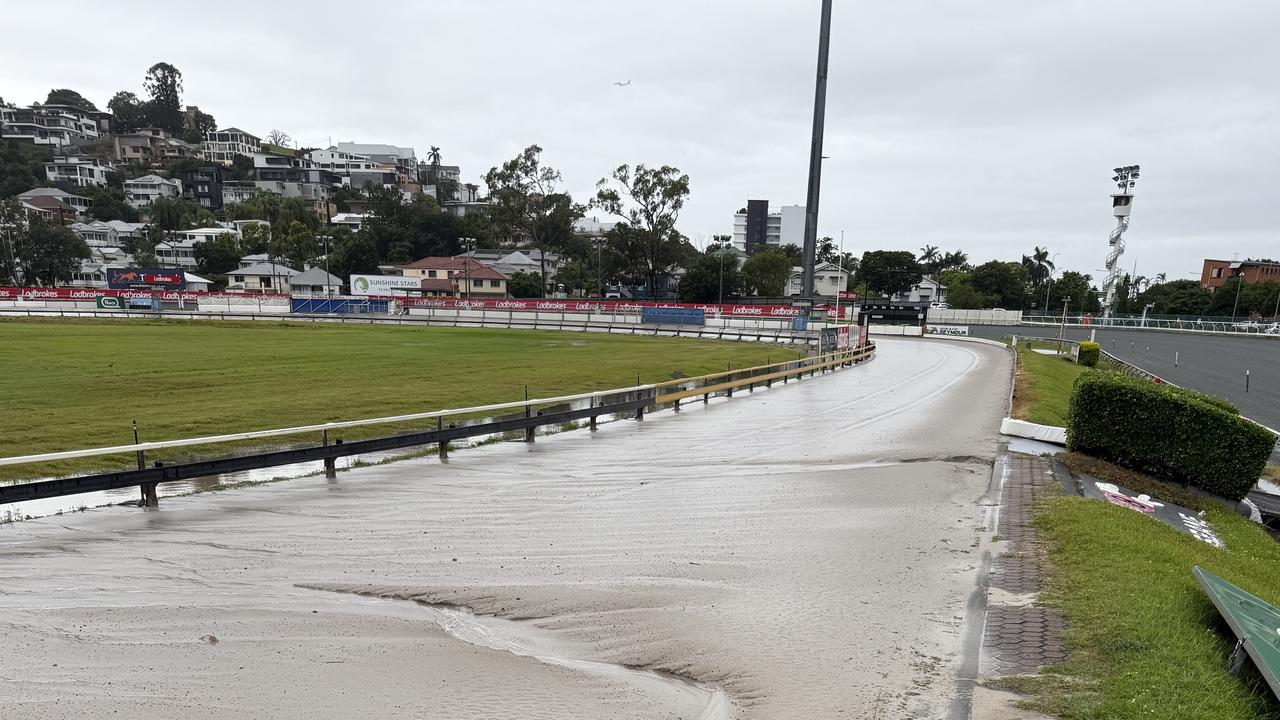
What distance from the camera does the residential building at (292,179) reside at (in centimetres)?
15638

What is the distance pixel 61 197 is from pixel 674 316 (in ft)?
459

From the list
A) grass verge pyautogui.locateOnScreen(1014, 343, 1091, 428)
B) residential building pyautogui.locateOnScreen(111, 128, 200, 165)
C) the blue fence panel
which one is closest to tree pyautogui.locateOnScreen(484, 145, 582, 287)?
the blue fence panel

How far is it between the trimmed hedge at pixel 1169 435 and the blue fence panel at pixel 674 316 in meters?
41.4

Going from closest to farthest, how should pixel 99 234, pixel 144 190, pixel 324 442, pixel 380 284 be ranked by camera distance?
pixel 324 442 → pixel 380 284 → pixel 99 234 → pixel 144 190

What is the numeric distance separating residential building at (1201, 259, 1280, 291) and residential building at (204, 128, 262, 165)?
22906 cm

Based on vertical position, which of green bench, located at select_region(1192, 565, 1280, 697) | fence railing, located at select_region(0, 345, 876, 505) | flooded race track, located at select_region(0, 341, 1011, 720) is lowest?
flooded race track, located at select_region(0, 341, 1011, 720)

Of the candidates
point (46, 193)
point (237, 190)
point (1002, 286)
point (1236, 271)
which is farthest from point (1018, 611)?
point (237, 190)

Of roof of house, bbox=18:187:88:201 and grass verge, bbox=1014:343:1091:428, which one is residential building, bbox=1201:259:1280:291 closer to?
grass verge, bbox=1014:343:1091:428

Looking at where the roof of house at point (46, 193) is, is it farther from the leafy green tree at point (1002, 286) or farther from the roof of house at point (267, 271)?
the leafy green tree at point (1002, 286)

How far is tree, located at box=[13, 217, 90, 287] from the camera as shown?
285 ft

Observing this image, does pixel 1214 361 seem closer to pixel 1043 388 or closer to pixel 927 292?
pixel 1043 388

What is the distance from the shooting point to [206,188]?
156 m

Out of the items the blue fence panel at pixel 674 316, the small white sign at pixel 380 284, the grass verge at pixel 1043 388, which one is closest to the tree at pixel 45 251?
the small white sign at pixel 380 284

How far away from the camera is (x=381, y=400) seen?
17.3 m
